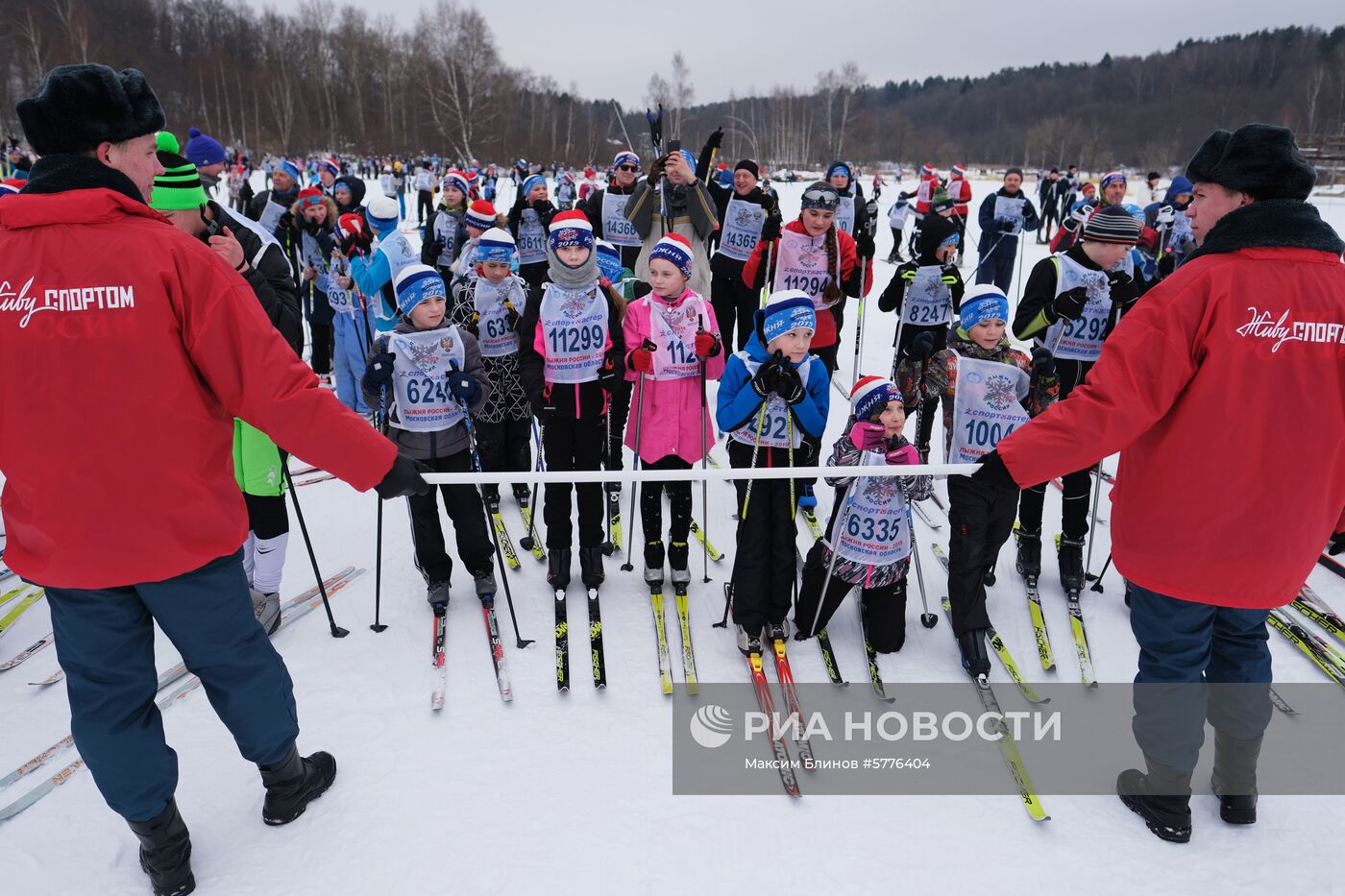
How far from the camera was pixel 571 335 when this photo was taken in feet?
11.8

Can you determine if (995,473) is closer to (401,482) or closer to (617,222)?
(401,482)

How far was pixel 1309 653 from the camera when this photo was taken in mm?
3355

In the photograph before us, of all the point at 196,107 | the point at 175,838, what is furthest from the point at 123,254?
the point at 196,107

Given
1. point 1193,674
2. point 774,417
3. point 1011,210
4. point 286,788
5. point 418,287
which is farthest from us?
point 1011,210

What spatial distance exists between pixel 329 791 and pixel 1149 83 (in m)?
103

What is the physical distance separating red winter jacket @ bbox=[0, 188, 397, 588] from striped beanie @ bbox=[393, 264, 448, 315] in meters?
1.53

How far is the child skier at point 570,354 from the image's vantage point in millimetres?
3582

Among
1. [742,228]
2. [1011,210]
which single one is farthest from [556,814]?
[1011,210]

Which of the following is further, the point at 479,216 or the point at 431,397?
the point at 479,216

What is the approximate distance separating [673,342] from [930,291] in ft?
8.89

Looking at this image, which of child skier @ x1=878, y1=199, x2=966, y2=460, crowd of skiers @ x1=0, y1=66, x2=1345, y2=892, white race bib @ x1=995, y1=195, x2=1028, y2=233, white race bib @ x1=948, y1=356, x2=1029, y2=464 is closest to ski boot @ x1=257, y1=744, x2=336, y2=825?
crowd of skiers @ x1=0, y1=66, x2=1345, y2=892

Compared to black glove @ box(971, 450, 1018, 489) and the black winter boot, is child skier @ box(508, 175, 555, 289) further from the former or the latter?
black glove @ box(971, 450, 1018, 489)

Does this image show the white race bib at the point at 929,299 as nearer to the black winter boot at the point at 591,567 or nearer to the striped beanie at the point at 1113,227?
the striped beanie at the point at 1113,227

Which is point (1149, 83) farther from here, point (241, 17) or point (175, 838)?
point (175, 838)
